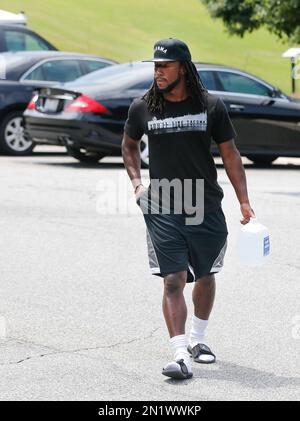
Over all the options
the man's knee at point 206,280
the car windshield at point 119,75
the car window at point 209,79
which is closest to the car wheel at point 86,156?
the car windshield at point 119,75

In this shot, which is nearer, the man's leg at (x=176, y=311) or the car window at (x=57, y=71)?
the man's leg at (x=176, y=311)

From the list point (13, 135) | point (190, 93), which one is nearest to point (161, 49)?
point (190, 93)

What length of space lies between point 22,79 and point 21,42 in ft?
8.44

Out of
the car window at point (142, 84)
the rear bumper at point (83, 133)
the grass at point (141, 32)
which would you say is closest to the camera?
the rear bumper at point (83, 133)

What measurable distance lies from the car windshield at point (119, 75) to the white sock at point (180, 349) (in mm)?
11076

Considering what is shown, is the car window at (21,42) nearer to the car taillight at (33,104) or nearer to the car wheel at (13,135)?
the car wheel at (13,135)

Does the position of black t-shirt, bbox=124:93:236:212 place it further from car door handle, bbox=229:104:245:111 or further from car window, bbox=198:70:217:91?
car window, bbox=198:70:217:91

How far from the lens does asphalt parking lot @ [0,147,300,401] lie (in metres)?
6.30

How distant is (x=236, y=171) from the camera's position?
22.4ft

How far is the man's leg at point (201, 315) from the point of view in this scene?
688cm

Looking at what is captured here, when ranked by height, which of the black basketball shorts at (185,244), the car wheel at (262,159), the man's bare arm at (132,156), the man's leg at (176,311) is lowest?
the car wheel at (262,159)

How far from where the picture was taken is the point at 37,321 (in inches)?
308

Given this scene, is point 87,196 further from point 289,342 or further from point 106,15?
point 106,15

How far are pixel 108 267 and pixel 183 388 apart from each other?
144 inches
